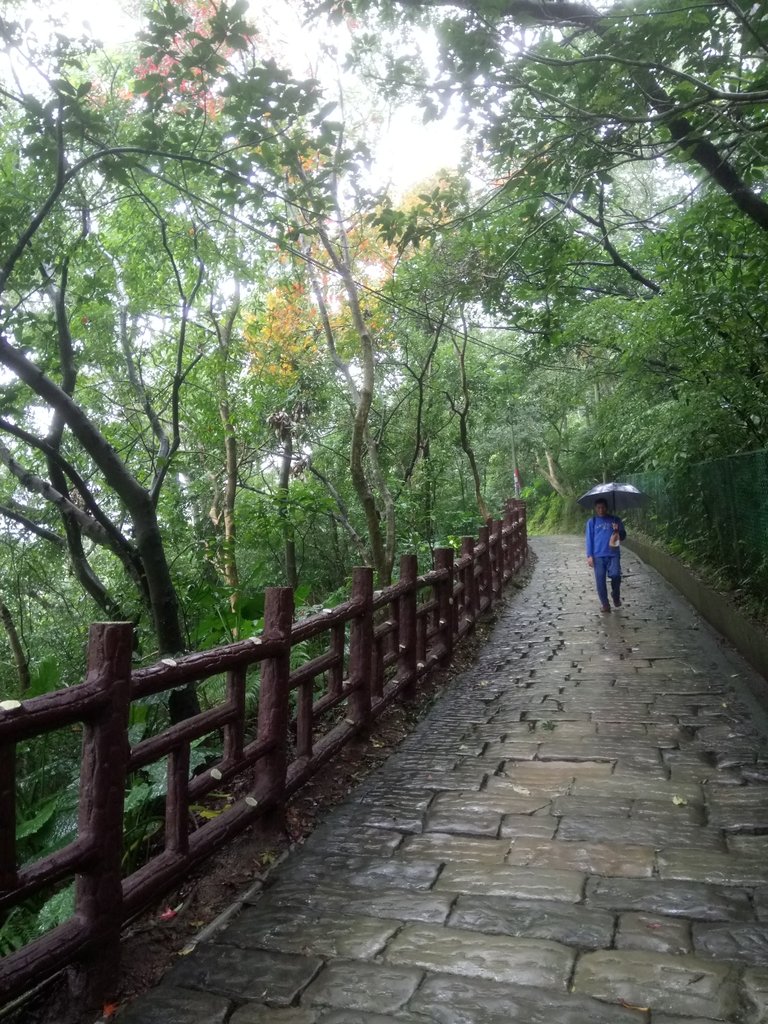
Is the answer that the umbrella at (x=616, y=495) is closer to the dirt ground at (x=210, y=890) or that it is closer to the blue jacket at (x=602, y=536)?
the blue jacket at (x=602, y=536)

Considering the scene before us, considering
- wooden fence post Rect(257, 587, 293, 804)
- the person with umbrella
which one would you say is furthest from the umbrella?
wooden fence post Rect(257, 587, 293, 804)

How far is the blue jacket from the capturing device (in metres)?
11.5

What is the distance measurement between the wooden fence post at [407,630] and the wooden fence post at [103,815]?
13.8 feet

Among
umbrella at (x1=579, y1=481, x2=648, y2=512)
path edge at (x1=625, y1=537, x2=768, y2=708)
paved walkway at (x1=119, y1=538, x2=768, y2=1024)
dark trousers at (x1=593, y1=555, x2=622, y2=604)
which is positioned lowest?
paved walkway at (x1=119, y1=538, x2=768, y2=1024)

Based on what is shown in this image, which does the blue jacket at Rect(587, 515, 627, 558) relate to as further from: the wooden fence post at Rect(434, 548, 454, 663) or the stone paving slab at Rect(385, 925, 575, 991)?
the stone paving slab at Rect(385, 925, 575, 991)

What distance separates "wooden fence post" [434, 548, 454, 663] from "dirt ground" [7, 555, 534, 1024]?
2.27 metres

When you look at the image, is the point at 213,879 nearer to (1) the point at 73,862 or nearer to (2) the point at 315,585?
(1) the point at 73,862

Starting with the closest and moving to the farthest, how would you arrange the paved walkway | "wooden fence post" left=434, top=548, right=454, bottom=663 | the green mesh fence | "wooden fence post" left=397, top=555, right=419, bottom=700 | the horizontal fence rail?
the horizontal fence rail, the paved walkway, "wooden fence post" left=397, top=555, right=419, bottom=700, "wooden fence post" left=434, top=548, right=454, bottom=663, the green mesh fence

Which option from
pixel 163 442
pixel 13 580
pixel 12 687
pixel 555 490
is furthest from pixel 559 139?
pixel 555 490

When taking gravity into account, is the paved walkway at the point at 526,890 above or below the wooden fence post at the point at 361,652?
below

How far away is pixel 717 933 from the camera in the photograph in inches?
123

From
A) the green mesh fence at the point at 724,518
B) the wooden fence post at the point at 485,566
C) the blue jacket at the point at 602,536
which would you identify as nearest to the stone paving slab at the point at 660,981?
the green mesh fence at the point at 724,518

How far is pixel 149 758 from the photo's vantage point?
321cm

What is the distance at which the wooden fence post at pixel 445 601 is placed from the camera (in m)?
8.47
